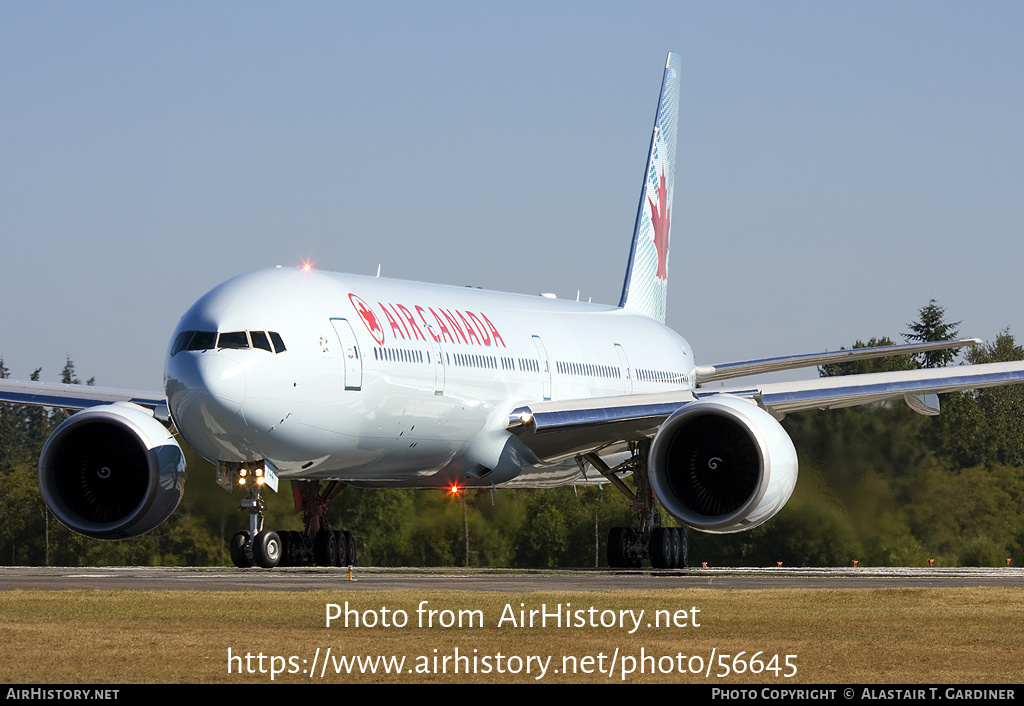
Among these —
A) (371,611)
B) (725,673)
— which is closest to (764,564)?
(371,611)

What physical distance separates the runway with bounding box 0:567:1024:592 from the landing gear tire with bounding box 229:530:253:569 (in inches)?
7.2

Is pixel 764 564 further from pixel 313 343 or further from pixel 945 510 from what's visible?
pixel 313 343

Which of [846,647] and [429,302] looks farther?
[429,302]

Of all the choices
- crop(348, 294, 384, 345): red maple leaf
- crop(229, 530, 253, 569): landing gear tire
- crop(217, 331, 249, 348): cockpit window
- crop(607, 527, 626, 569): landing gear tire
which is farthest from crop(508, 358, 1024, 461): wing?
crop(217, 331, 249, 348): cockpit window

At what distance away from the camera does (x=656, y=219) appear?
3528 cm

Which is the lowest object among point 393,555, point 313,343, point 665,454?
point 393,555

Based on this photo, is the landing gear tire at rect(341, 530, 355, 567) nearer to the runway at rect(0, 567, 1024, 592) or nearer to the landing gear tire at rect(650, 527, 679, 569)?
the runway at rect(0, 567, 1024, 592)

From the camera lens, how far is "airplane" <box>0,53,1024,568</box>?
19.5m

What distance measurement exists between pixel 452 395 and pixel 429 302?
1606 mm

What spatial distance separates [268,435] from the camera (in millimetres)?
19344

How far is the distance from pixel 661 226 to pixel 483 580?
650 inches

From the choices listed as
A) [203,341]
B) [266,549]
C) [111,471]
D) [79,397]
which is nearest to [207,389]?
[203,341]

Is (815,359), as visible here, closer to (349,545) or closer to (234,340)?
(349,545)
